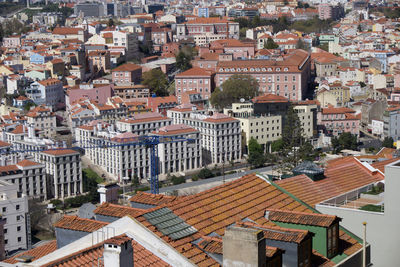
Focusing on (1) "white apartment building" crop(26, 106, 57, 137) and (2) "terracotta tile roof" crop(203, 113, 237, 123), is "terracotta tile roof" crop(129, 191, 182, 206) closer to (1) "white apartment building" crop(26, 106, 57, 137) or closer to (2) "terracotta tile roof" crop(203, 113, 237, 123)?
(2) "terracotta tile roof" crop(203, 113, 237, 123)

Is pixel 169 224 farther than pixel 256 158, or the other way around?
pixel 256 158

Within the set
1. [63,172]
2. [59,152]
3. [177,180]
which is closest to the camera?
[63,172]

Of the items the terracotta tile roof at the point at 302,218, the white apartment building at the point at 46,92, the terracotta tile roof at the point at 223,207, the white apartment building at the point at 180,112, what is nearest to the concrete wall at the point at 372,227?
the terracotta tile roof at the point at 223,207

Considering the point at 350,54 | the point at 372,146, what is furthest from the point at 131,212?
the point at 350,54

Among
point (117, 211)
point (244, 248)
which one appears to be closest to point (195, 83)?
point (117, 211)

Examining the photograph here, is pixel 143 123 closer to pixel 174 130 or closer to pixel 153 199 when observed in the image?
pixel 174 130

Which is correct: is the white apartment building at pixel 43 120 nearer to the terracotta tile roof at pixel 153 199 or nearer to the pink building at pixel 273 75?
the pink building at pixel 273 75

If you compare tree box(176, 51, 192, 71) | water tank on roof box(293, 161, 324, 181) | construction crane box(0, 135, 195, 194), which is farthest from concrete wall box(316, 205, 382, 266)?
tree box(176, 51, 192, 71)
